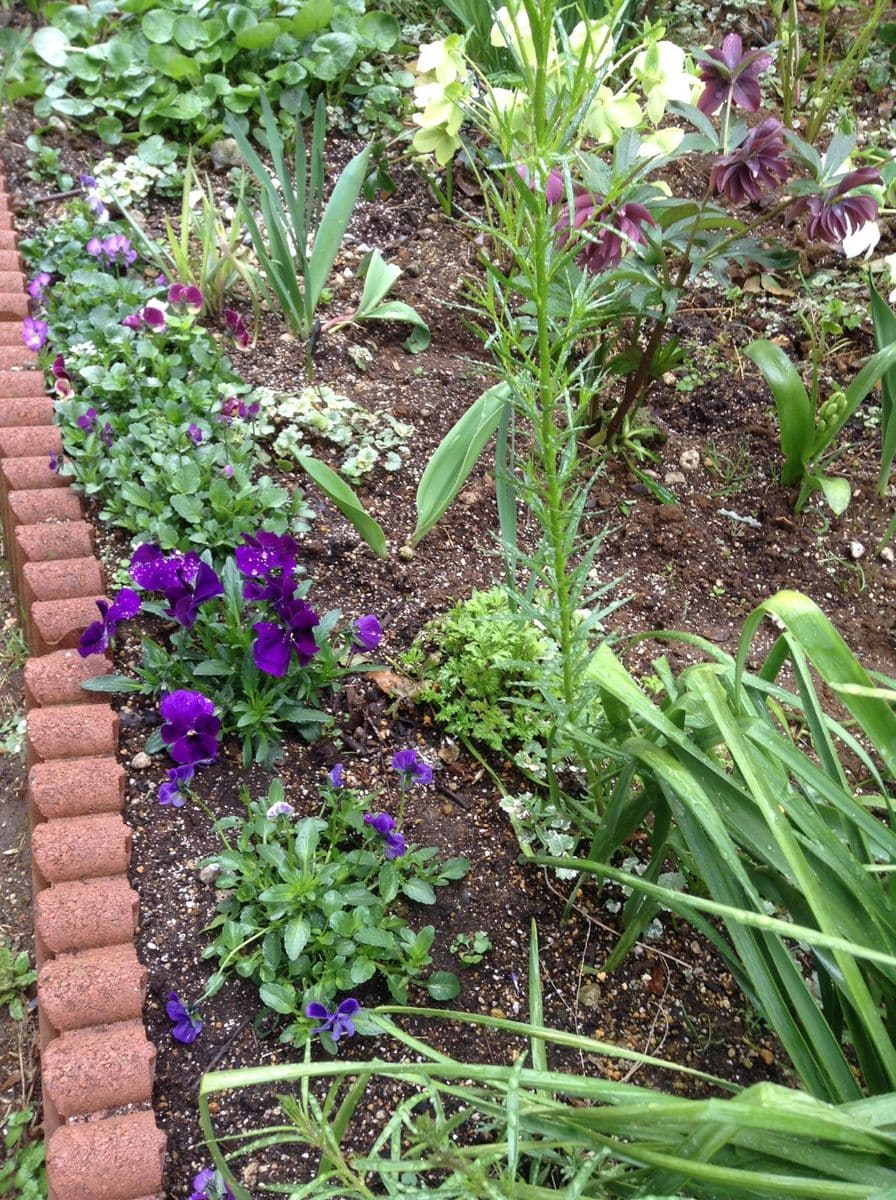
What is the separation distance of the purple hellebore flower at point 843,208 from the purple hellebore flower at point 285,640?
44.8 inches

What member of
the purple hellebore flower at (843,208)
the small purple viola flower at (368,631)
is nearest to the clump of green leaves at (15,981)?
the small purple viola flower at (368,631)

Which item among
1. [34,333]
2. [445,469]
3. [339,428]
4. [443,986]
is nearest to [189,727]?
[443,986]

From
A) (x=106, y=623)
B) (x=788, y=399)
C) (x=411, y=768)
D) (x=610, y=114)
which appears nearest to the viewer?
(x=610, y=114)


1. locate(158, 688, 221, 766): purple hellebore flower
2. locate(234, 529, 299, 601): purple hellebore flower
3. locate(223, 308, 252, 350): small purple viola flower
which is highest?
locate(223, 308, 252, 350): small purple viola flower

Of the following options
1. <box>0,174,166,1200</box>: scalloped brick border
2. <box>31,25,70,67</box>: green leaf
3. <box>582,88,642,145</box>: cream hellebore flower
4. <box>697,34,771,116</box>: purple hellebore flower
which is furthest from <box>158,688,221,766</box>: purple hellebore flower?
<box>31,25,70,67</box>: green leaf

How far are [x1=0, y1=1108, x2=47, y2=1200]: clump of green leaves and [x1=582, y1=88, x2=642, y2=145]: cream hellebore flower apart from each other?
5.04 ft

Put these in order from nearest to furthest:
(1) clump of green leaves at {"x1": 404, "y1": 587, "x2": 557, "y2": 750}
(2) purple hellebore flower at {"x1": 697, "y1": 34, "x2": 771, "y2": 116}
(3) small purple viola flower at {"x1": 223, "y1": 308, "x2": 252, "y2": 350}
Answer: (1) clump of green leaves at {"x1": 404, "y1": 587, "x2": 557, "y2": 750} < (2) purple hellebore flower at {"x1": 697, "y1": 34, "x2": 771, "y2": 116} < (3) small purple viola flower at {"x1": 223, "y1": 308, "x2": 252, "y2": 350}

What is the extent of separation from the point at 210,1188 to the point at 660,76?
1.41 metres

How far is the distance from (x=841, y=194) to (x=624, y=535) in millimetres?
773

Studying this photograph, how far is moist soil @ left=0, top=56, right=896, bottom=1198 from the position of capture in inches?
56.0

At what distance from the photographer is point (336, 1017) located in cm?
134

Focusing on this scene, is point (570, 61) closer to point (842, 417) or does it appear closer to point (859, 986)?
point (859, 986)

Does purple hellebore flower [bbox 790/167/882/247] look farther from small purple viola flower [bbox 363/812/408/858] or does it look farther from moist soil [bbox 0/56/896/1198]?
small purple viola flower [bbox 363/812/408/858]

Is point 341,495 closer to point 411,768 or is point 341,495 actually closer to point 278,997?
point 411,768
